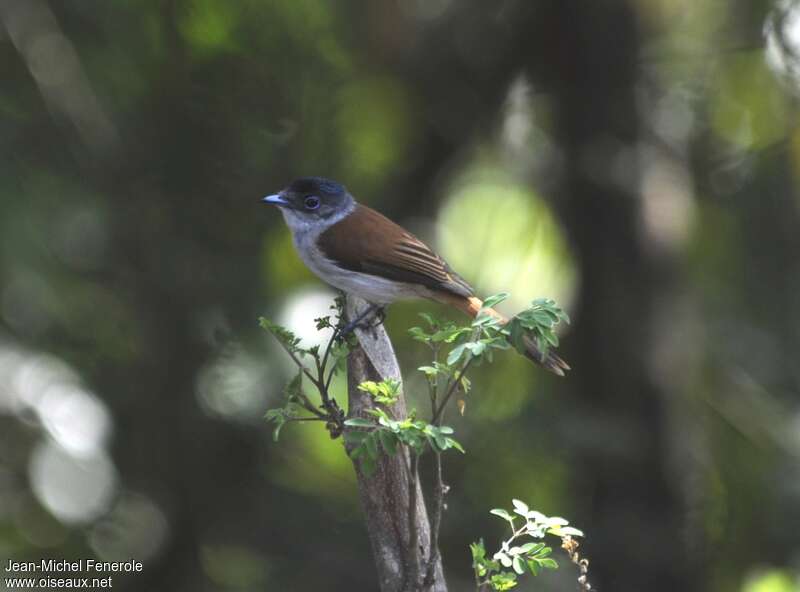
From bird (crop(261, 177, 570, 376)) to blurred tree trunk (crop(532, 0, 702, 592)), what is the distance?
86.1 inches

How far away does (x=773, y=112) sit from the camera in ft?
22.5

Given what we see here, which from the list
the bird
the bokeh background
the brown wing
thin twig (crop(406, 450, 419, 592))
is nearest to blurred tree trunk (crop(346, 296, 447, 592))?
thin twig (crop(406, 450, 419, 592))

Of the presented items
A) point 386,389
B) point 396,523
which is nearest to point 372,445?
point 386,389

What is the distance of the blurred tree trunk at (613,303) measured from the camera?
6133mm

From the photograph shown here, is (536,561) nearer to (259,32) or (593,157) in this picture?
(259,32)

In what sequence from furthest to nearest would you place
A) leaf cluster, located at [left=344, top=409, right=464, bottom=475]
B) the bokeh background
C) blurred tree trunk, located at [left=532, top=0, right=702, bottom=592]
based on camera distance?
Result: blurred tree trunk, located at [left=532, top=0, right=702, bottom=592] < the bokeh background < leaf cluster, located at [left=344, top=409, right=464, bottom=475]

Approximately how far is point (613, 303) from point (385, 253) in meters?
2.57

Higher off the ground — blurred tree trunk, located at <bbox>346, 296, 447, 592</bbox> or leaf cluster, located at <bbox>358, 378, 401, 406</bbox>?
leaf cluster, located at <bbox>358, 378, 401, 406</bbox>

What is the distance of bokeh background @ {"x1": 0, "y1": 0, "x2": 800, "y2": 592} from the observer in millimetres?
5230

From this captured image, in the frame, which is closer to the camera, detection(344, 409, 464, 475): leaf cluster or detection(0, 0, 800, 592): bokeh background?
detection(344, 409, 464, 475): leaf cluster

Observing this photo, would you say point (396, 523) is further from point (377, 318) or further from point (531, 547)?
point (377, 318)

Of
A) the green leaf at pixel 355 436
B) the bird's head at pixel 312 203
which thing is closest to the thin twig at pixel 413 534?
the green leaf at pixel 355 436

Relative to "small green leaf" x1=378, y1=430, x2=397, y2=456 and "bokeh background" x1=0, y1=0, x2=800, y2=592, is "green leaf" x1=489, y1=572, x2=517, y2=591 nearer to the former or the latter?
"small green leaf" x1=378, y1=430, x2=397, y2=456

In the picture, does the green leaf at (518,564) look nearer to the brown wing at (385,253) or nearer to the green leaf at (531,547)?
the green leaf at (531,547)
